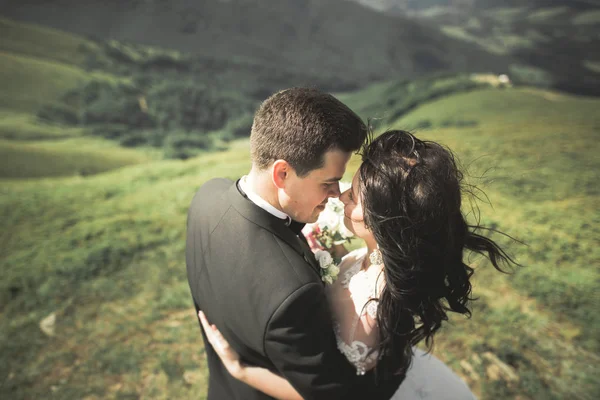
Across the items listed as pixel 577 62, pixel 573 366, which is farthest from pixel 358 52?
pixel 573 366

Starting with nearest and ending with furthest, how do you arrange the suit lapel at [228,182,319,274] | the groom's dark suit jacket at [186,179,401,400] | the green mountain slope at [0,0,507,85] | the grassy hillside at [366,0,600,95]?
the groom's dark suit jacket at [186,179,401,400], the suit lapel at [228,182,319,274], the grassy hillside at [366,0,600,95], the green mountain slope at [0,0,507,85]

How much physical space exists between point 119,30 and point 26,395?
95.8 ft

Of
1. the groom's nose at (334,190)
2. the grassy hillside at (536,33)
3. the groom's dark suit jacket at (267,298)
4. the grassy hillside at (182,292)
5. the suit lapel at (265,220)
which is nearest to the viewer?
the groom's dark suit jacket at (267,298)

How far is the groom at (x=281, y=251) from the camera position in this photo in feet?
4.61

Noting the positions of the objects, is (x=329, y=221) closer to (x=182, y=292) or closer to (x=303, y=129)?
(x=303, y=129)

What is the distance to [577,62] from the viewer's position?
60.1ft

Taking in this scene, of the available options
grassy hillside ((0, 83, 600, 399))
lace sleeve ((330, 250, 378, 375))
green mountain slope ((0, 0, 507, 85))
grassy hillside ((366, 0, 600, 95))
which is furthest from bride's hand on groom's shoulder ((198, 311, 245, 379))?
green mountain slope ((0, 0, 507, 85))

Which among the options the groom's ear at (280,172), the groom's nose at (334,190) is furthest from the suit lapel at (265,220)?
the groom's nose at (334,190)

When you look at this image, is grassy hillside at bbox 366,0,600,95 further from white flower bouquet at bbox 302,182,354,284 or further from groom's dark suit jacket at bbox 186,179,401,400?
groom's dark suit jacket at bbox 186,179,401,400

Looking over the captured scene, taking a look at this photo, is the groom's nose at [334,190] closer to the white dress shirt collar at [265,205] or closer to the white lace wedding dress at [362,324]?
the white dress shirt collar at [265,205]

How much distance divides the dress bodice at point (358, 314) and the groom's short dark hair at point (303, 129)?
70cm

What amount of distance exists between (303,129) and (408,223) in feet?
2.21

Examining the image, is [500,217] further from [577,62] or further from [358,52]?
[358,52]

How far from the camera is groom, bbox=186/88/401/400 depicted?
1.41 m
